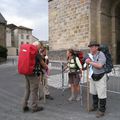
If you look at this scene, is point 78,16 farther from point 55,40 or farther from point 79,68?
point 79,68

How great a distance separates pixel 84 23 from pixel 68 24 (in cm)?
181

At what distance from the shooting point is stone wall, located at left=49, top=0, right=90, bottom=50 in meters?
19.6

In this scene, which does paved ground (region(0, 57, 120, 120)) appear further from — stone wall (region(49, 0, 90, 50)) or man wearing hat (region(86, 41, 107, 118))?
stone wall (region(49, 0, 90, 50))

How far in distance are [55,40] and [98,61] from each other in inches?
644

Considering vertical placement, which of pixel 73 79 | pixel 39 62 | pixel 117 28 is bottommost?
pixel 73 79

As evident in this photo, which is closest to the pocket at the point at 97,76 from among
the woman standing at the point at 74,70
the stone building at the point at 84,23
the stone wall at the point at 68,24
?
the woman standing at the point at 74,70

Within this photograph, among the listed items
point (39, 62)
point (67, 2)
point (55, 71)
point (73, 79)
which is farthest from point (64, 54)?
point (39, 62)

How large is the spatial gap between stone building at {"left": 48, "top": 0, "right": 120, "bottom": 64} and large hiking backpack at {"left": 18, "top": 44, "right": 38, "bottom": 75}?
41.6 feet

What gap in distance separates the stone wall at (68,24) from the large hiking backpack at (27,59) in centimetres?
1284

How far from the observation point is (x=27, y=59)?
6785 millimetres

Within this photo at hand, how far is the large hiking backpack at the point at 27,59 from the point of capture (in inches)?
267

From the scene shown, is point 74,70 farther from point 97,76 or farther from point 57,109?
point 97,76

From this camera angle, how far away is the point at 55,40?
896 inches

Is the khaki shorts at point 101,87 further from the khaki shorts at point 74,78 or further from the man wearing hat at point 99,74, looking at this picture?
the khaki shorts at point 74,78
